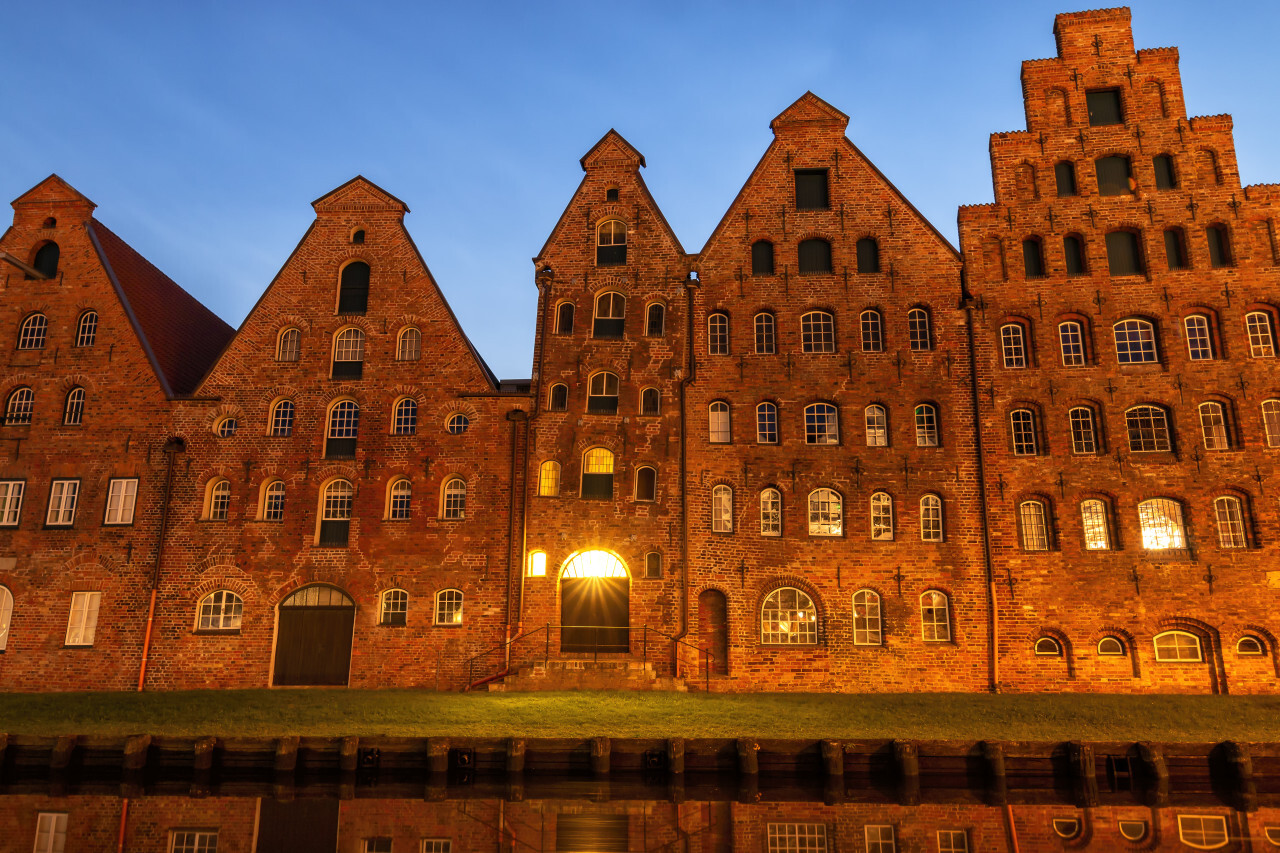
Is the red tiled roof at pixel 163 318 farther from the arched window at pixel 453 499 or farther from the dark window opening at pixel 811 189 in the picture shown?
the dark window opening at pixel 811 189

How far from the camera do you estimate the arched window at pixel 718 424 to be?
75.9 feet

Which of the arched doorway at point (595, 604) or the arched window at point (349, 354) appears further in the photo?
the arched window at point (349, 354)

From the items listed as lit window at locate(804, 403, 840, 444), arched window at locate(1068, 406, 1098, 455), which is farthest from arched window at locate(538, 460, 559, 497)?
arched window at locate(1068, 406, 1098, 455)

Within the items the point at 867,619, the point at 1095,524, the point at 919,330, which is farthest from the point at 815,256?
the point at 1095,524

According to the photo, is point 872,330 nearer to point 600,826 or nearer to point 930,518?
point 930,518

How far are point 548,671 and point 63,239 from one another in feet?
63.2

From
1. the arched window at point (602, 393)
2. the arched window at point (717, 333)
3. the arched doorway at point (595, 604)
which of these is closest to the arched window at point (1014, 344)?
the arched window at point (717, 333)

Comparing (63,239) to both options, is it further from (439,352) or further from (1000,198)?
(1000,198)

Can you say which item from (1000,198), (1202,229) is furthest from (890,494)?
(1202,229)

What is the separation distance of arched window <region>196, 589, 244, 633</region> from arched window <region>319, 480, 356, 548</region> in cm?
268

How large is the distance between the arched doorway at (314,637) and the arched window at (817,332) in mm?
13846

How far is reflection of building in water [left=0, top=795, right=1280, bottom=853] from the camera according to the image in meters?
11.3

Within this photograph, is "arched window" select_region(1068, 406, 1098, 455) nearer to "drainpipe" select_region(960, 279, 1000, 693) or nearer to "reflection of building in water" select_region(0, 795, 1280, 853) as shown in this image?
"drainpipe" select_region(960, 279, 1000, 693)

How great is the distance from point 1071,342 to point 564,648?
15.5 meters
